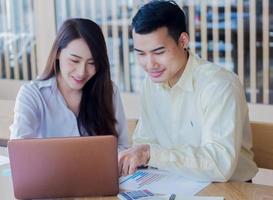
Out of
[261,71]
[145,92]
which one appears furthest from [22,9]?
[145,92]

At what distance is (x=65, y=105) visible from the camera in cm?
222

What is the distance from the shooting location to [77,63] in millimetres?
2082

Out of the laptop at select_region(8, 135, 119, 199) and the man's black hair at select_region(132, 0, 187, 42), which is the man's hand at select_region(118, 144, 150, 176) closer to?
the laptop at select_region(8, 135, 119, 199)

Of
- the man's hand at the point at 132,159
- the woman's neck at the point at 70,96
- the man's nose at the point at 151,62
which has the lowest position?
the man's hand at the point at 132,159

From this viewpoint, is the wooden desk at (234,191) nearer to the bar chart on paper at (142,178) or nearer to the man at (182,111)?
the man at (182,111)

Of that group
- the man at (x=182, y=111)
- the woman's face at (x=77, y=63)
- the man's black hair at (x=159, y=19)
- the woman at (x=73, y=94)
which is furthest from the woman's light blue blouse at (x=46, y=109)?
the man's black hair at (x=159, y=19)

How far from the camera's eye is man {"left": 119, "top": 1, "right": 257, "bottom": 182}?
5.58 feet

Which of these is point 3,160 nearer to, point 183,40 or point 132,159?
point 132,159

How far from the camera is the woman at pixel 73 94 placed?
2.08 metres

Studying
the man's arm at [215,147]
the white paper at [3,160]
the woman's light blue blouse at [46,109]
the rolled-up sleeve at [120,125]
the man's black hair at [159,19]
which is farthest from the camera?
the rolled-up sleeve at [120,125]

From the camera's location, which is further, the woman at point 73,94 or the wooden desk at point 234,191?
the woman at point 73,94

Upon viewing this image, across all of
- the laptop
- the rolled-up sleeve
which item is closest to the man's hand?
the laptop

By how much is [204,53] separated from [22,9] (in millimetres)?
1523

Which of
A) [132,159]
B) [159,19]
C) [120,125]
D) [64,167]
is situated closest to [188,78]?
[159,19]
